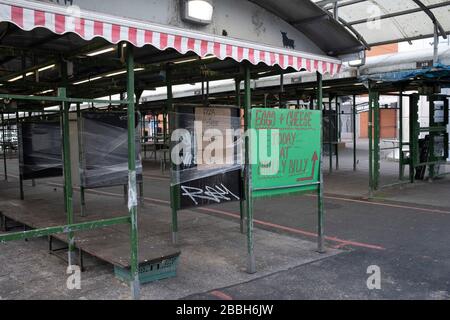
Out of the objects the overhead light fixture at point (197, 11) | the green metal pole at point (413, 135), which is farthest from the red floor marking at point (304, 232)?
the green metal pole at point (413, 135)

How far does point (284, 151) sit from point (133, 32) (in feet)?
7.26

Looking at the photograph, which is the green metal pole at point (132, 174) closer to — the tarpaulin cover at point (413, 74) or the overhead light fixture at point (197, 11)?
the overhead light fixture at point (197, 11)

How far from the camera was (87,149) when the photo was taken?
6.97 meters

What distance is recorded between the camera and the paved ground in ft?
14.0

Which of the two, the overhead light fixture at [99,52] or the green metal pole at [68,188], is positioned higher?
the overhead light fixture at [99,52]

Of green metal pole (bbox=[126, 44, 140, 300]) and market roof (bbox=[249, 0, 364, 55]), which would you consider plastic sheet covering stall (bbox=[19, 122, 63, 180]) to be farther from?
market roof (bbox=[249, 0, 364, 55])

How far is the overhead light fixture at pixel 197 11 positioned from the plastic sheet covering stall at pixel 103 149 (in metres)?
3.08

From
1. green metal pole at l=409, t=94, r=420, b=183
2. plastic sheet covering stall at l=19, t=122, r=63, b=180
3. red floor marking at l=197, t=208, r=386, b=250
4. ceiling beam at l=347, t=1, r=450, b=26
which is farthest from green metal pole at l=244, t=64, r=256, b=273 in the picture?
green metal pole at l=409, t=94, r=420, b=183

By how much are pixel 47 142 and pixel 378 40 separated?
26.9ft

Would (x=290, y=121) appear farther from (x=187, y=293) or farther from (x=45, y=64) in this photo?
(x=45, y=64)

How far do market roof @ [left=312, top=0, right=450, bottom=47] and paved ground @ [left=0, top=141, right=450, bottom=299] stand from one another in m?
3.59

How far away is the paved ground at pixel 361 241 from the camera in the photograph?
14.0ft
